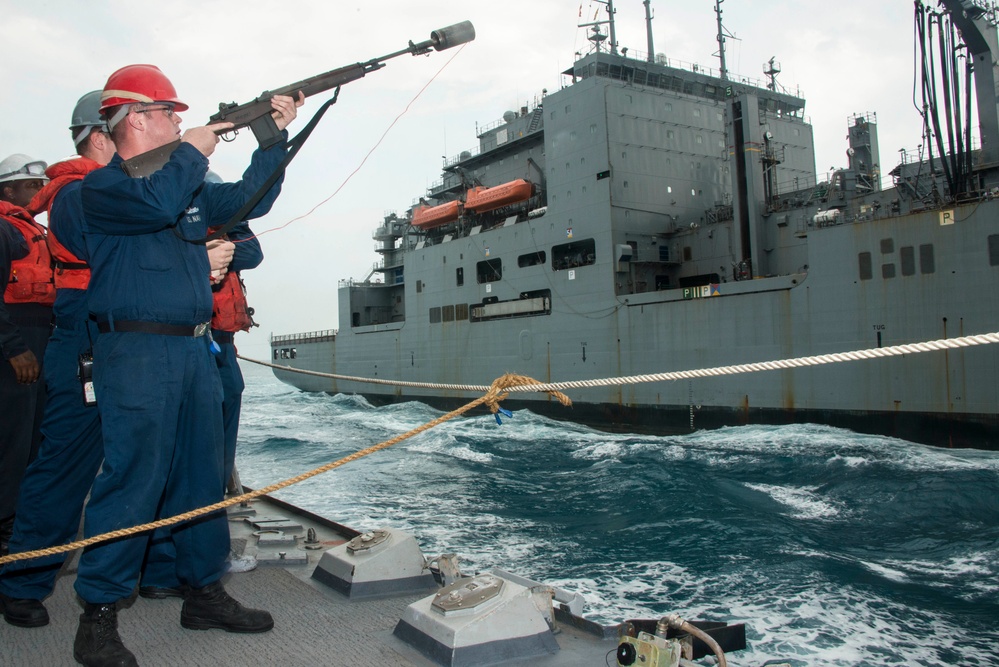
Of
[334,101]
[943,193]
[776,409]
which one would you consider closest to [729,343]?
[776,409]

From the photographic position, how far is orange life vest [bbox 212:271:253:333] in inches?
155

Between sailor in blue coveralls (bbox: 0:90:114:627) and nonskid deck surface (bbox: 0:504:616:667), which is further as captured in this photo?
sailor in blue coveralls (bbox: 0:90:114:627)

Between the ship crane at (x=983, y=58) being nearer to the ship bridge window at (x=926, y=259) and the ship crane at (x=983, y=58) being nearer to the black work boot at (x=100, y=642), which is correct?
the ship bridge window at (x=926, y=259)

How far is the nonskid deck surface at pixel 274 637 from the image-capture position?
214cm

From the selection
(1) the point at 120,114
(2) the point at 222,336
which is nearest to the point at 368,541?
(2) the point at 222,336

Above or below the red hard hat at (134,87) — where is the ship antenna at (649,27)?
above

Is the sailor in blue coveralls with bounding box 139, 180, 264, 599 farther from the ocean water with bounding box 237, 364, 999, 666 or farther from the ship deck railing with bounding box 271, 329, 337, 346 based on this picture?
the ship deck railing with bounding box 271, 329, 337, 346

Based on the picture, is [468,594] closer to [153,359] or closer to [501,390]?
[501,390]

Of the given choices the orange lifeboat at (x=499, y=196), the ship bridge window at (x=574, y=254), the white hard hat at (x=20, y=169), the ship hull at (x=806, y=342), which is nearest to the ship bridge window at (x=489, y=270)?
the ship hull at (x=806, y=342)

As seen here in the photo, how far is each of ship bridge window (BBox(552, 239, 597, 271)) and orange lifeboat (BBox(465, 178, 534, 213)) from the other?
2.64 m

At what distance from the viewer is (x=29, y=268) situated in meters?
3.35

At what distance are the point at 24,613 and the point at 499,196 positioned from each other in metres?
18.1

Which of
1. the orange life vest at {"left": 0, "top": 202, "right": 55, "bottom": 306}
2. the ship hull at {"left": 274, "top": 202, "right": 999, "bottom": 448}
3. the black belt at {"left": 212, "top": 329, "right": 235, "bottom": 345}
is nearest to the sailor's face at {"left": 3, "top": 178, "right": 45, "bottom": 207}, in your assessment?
the orange life vest at {"left": 0, "top": 202, "right": 55, "bottom": 306}

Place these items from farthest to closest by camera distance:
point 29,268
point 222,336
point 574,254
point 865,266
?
1. point 574,254
2. point 865,266
3. point 222,336
4. point 29,268
